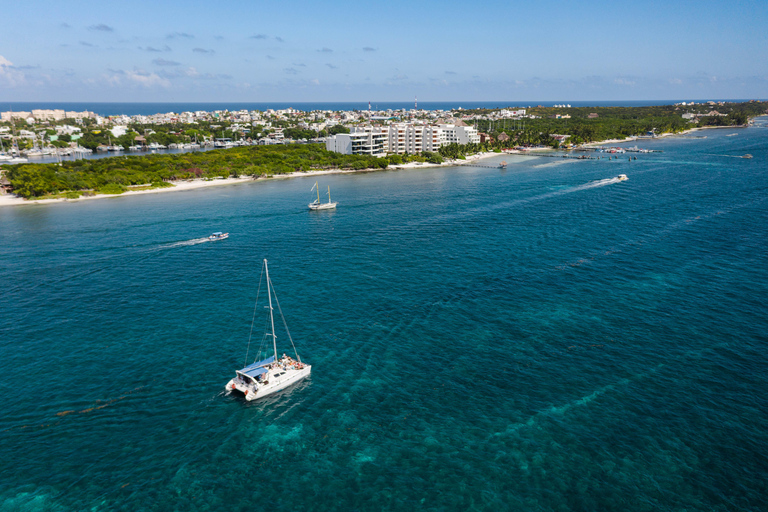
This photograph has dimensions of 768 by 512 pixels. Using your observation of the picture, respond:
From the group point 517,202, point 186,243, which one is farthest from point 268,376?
point 517,202

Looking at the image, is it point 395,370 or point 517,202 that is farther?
point 517,202

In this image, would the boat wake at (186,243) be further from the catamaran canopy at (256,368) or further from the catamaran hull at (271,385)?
the catamaran hull at (271,385)

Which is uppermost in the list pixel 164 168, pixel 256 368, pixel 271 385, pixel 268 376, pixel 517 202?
pixel 164 168

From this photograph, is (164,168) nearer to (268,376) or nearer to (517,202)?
(517,202)

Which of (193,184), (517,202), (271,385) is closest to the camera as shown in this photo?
(271,385)

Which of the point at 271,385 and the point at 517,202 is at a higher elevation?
the point at 517,202

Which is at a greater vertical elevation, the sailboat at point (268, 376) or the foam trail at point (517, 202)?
the foam trail at point (517, 202)

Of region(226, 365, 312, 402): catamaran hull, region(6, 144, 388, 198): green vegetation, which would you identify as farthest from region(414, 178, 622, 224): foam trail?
region(6, 144, 388, 198): green vegetation

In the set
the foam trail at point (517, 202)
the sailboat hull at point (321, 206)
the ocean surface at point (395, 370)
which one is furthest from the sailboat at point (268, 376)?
the sailboat hull at point (321, 206)
